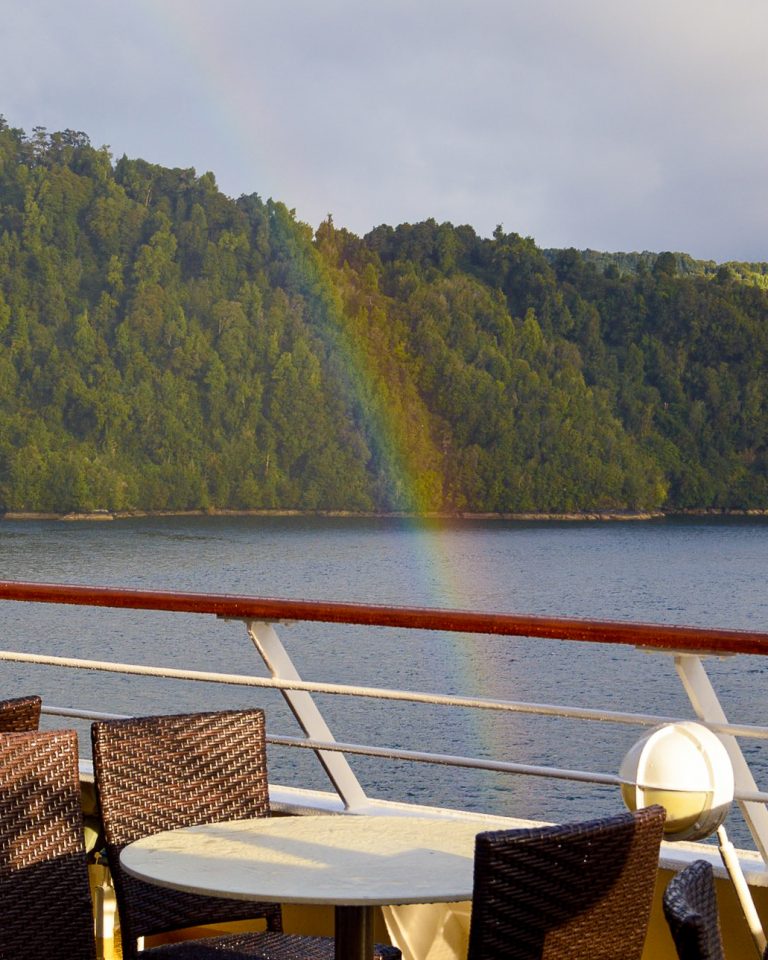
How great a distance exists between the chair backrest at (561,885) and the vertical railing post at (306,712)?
1.02 metres

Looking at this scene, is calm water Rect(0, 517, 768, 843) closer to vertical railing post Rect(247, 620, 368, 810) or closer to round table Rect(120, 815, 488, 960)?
vertical railing post Rect(247, 620, 368, 810)

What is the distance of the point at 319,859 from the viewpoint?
1.81 m

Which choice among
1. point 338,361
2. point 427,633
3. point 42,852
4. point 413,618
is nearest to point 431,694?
point 413,618

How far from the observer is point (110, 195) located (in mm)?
84188

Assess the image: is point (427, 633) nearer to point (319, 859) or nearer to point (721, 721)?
point (721, 721)

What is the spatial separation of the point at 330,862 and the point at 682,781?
1.73ft

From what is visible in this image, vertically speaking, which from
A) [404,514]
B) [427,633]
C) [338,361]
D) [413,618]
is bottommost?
[427,633]

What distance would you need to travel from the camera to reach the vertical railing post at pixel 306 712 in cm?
246

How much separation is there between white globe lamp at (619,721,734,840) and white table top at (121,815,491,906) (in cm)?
26

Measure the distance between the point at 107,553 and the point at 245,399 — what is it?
16.8 metres

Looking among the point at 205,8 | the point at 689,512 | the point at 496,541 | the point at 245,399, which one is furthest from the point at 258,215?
the point at 205,8

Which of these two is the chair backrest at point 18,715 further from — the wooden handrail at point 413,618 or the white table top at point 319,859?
the white table top at point 319,859

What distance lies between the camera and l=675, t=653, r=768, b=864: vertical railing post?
197 centimetres

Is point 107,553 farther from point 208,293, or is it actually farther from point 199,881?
point 199,881
